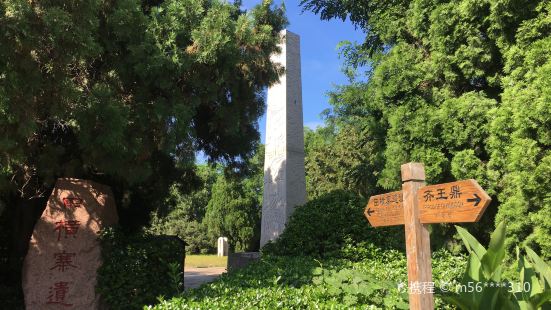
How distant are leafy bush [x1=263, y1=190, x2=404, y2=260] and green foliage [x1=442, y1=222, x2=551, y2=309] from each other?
106 inches

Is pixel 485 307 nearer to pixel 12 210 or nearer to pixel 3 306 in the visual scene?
pixel 3 306

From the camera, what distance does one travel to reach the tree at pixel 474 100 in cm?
534

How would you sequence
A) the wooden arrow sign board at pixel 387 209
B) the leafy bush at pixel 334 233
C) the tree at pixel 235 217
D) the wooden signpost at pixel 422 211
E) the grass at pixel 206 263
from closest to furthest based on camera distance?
the wooden signpost at pixel 422 211 < the wooden arrow sign board at pixel 387 209 < the leafy bush at pixel 334 233 < the grass at pixel 206 263 < the tree at pixel 235 217

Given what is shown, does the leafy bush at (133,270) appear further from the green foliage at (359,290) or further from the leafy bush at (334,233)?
the green foliage at (359,290)

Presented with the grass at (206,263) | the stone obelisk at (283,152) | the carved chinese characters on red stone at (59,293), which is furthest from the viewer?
the grass at (206,263)

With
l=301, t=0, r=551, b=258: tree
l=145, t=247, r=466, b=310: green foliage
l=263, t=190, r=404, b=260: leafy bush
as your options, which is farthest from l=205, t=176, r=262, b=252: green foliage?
l=145, t=247, r=466, b=310: green foliage

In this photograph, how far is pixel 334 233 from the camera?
6.36 metres

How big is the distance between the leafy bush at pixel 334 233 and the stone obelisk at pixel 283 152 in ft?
5.22

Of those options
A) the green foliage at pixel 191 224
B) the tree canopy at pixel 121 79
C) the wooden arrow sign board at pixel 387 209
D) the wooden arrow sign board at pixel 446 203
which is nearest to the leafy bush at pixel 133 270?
the tree canopy at pixel 121 79

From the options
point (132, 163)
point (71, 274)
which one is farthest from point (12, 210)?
point (132, 163)

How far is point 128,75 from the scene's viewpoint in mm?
5504

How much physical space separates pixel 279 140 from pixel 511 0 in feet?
14.8

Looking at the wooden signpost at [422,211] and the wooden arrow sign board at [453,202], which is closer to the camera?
the wooden arrow sign board at [453,202]

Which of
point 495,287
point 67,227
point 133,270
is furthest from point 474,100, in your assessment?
point 67,227
